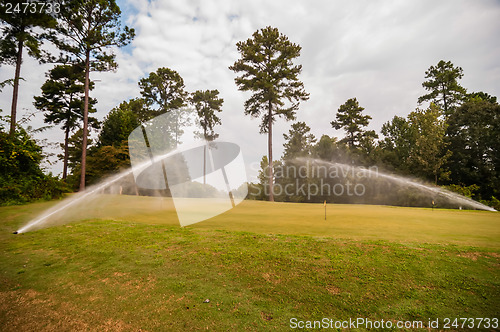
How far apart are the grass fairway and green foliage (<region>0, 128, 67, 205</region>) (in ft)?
35.2

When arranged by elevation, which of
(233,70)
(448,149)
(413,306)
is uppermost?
(233,70)

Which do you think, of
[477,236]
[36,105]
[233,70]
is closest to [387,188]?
[233,70]

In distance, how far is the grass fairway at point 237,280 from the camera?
337cm

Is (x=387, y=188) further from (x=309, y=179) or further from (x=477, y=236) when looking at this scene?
(x=477, y=236)

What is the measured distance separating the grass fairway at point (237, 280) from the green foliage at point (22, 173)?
1073 centimetres

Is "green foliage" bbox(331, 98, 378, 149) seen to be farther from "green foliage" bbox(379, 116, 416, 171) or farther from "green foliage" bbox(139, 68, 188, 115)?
"green foliage" bbox(139, 68, 188, 115)

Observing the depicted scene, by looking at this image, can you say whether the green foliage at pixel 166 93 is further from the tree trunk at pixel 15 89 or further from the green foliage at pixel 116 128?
the tree trunk at pixel 15 89

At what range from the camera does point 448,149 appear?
33188mm

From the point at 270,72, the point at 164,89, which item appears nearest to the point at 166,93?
the point at 164,89

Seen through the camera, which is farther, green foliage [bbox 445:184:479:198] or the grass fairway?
green foliage [bbox 445:184:479:198]

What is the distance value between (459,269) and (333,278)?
114 inches

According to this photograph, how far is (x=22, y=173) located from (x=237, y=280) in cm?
1994

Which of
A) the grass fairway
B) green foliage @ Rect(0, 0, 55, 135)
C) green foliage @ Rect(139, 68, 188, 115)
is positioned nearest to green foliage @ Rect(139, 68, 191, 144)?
green foliage @ Rect(139, 68, 188, 115)

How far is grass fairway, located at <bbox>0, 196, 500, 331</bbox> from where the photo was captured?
3369mm
